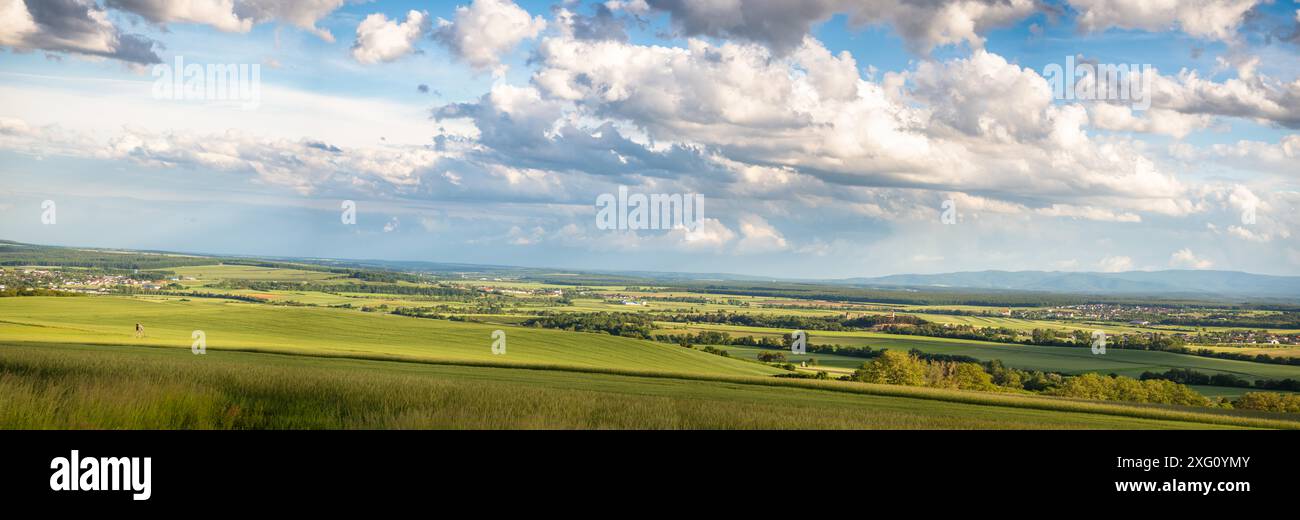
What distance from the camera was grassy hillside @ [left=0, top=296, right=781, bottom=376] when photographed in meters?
75.0

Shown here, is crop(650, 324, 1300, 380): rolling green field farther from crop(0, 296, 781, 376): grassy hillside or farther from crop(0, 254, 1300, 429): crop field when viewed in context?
crop(0, 296, 781, 376): grassy hillside

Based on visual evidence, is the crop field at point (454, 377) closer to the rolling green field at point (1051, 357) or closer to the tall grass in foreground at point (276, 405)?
the tall grass in foreground at point (276, 405)

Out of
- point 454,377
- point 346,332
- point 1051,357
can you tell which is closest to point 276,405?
point 454,377

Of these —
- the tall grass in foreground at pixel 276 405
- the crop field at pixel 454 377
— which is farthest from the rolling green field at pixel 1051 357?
the tall grass in foreground at pixel 276 405

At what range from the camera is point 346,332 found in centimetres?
9150

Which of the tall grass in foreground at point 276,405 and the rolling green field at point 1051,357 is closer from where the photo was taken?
the tall grass in foreground at point 276,405

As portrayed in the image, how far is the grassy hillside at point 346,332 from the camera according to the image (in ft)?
246

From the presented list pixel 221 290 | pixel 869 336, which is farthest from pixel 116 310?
pixel 869 336

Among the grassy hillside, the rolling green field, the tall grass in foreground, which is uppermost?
the tall grass in foreground

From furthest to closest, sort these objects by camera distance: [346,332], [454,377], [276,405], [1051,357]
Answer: [1051,357] < [346,332] < [454,377] < [276,405]

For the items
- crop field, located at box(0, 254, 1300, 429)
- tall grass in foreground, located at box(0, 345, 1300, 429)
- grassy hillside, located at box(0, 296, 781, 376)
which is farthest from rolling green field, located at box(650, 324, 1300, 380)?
tall grass in foreground, located at box(0, 345, 1300, 429)

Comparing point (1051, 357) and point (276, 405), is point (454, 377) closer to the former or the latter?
point (276, 405)
